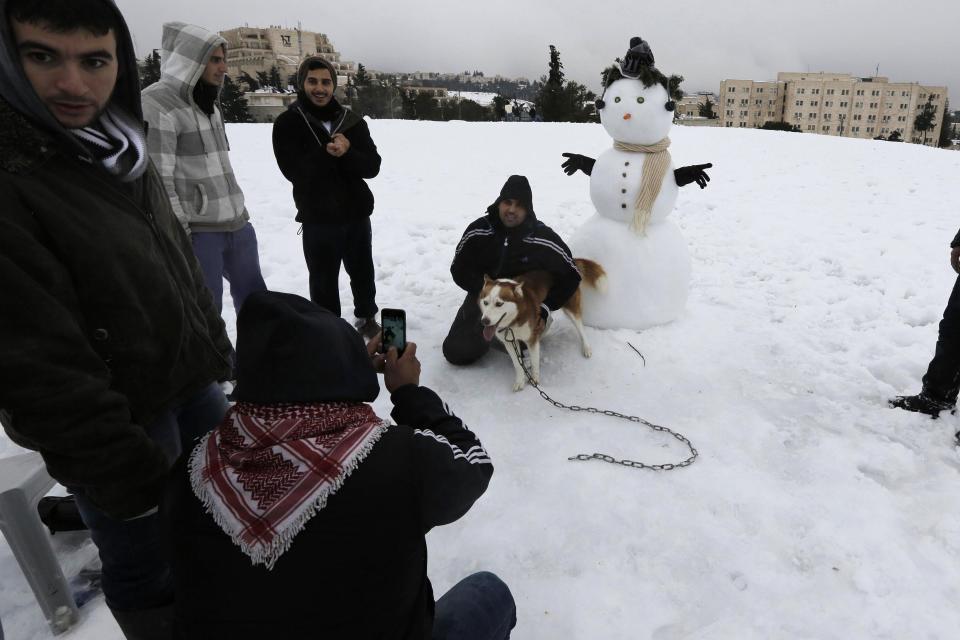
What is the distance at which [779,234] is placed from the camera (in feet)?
19.6

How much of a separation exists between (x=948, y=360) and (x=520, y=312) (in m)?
2.15

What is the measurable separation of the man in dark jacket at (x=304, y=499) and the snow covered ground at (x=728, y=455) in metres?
1.09

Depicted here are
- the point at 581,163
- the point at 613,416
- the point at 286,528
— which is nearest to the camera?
the point at 286,528

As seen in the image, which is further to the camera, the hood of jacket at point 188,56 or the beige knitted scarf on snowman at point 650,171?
the beige knitted scarf on snowman at point 650,171

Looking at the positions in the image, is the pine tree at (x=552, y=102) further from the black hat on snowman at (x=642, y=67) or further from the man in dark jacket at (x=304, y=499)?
the man in dark jacket at (x=304, y=499)

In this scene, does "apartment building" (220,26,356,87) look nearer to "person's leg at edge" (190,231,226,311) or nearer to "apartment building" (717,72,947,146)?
"apartment building" (717,72,947,146)

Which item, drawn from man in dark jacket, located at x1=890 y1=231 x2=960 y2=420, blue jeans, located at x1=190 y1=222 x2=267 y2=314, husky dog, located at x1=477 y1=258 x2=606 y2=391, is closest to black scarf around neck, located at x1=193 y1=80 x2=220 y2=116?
blue jeans, located at x1=190 y1=222 x2=267 y2=314

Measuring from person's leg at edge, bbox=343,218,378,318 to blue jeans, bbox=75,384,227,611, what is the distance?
2.15m

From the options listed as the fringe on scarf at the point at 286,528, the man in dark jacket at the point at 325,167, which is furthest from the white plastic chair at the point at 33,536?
the man in dark jacket at the point at 325,167

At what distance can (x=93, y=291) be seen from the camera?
3.68 ft

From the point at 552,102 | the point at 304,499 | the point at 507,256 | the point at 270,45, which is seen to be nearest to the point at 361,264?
the point at 507,256

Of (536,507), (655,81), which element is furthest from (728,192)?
(536,507)

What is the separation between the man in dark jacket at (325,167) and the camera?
3.14 m

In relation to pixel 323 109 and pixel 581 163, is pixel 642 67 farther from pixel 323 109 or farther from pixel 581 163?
pixel 323 109
